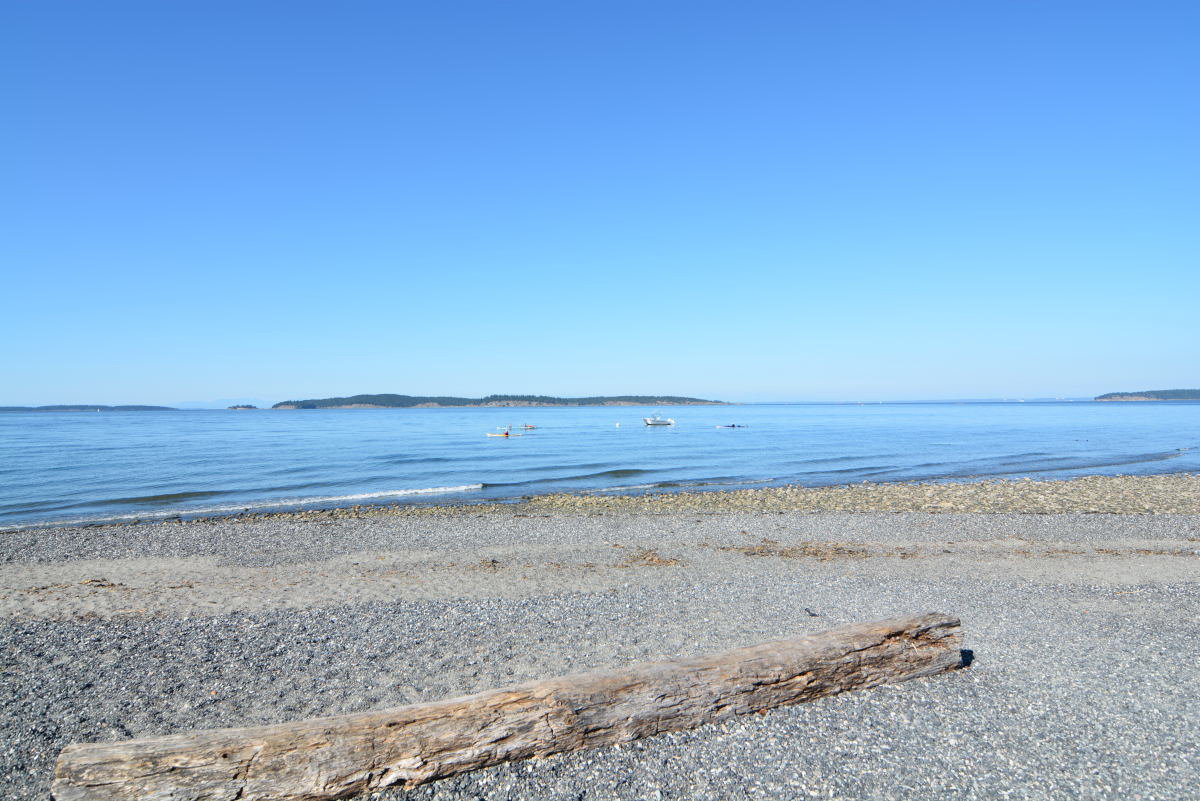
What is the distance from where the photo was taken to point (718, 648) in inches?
330

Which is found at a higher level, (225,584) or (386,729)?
(386,729)

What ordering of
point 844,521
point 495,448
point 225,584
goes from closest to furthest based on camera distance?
1. point 225,584
2. point 844,521
3. point 495,448

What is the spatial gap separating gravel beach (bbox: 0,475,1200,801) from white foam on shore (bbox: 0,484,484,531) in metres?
2.46

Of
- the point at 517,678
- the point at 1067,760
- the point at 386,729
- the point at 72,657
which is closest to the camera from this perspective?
the point at 386,729

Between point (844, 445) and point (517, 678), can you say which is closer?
point (517, 678)

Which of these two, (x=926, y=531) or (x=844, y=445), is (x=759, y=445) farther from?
(x=926, y=531)

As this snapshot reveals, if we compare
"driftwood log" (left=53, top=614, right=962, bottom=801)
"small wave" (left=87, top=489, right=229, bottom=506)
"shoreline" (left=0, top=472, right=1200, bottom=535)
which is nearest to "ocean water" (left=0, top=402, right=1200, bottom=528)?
"small wave" (left=87, top=489, right=229, bottom=506)

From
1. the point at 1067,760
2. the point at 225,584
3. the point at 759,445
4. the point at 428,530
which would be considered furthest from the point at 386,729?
the point at 759,445

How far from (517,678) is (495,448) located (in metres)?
43.3

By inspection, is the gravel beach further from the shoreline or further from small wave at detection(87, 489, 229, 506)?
small wave at detection(87, 489, 229, 506)

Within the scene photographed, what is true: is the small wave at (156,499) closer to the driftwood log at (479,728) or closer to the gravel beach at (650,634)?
the gravel beach at (650,634)

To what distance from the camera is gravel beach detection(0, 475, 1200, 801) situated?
5.53 m

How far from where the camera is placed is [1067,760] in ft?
18.5

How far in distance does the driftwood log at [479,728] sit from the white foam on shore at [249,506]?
68.3 feet
